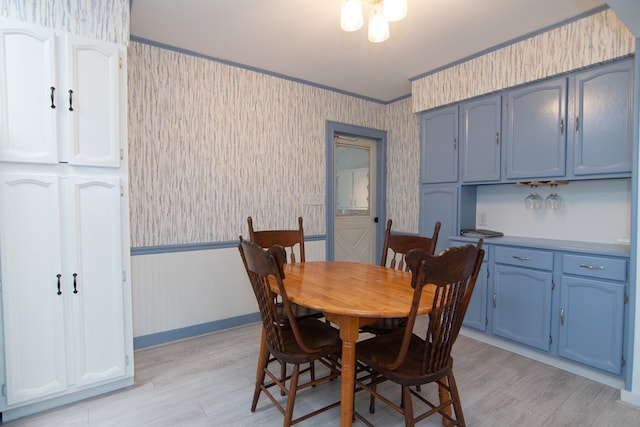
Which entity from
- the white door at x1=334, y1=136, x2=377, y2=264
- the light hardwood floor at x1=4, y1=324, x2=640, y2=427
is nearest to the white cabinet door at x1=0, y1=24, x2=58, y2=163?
the light hardwood floor at x1=4, y1=324, x2=640, y2=427

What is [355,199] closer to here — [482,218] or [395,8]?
[482,218]

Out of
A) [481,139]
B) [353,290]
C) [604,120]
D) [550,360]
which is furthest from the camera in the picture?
[481,139]

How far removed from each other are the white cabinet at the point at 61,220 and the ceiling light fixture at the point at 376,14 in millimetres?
1442

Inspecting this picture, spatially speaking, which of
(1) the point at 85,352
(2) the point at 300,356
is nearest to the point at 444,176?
(2) the point at 300,356

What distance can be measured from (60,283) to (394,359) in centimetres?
192

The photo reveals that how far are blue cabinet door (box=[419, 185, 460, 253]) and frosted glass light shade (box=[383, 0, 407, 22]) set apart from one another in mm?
1921

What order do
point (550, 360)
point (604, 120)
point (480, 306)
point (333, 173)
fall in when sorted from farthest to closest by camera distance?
point (333, 173), point (480, 306), point (550, 360), point (604, 120)

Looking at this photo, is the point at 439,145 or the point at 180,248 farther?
the point at 439,145

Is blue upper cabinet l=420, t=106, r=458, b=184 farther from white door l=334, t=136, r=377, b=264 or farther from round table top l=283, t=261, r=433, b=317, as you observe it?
round table top l=283, t=261, r=433, b=317

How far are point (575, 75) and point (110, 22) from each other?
3241mm

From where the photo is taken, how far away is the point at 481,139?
2971 mm

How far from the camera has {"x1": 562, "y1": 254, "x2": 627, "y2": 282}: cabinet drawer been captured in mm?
2082

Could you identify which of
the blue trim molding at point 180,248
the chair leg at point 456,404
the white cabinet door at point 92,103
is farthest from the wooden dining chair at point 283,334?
the blue trim molding at point 180,248

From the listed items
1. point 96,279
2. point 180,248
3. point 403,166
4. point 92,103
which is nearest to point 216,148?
point 180,248
